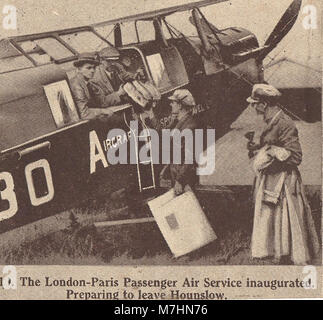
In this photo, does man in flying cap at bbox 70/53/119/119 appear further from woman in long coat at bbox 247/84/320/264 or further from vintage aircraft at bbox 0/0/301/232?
woman in long coat at bbox 247/84/320/264

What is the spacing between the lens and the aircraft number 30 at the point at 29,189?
2434 mm

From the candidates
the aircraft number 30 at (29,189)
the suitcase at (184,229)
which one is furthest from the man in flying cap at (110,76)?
the suitcase at (184,229)

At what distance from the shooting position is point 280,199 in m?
2.56

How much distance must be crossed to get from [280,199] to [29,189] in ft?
3.18

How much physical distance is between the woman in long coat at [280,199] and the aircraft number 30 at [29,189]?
2.62 ft

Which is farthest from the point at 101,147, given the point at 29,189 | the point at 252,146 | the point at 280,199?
the point at 280,199

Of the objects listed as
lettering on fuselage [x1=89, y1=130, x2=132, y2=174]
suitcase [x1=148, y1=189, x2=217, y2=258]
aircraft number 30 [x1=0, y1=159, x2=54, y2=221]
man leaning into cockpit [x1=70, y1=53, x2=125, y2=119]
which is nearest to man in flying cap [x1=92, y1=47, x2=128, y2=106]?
man leaning into cockpit [x1=70, y1=53, x2=125, y2=119]

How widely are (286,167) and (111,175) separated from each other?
69 cm

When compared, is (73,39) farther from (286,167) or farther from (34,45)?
(286,167)

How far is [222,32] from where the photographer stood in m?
2.61

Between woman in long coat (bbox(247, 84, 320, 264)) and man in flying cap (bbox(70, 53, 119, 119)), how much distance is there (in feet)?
2.01

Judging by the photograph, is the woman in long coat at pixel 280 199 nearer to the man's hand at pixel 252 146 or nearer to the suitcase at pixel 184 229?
the man's hand at pixel 252 146

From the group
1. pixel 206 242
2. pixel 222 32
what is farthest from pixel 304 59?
pixel 206 242

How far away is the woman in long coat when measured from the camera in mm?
2547
